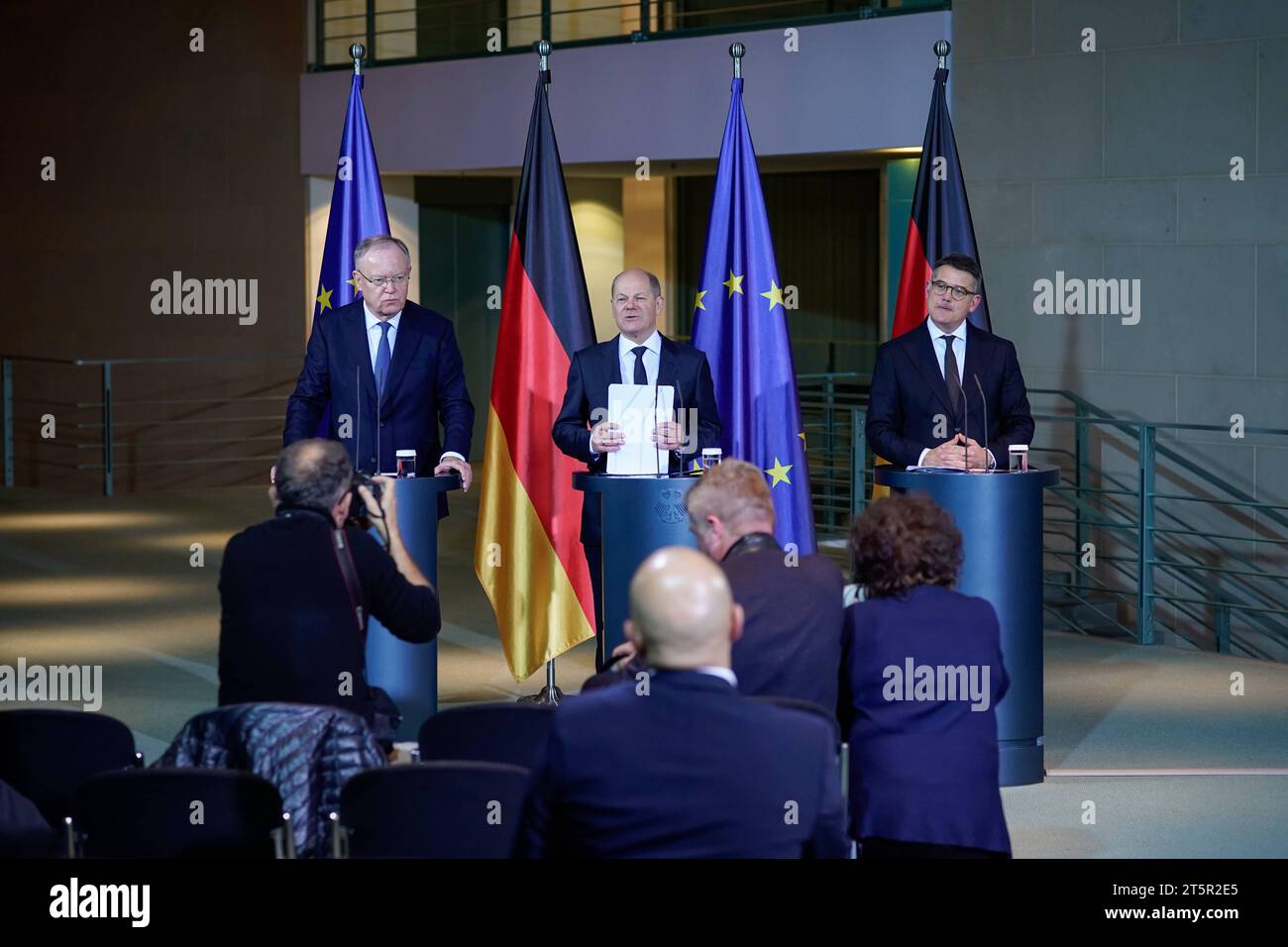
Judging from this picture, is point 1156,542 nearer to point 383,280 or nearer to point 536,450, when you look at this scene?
point 536,450

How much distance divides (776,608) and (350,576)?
0.95m

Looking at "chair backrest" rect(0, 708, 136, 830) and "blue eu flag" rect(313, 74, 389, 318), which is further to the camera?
"blue eu flag" rect(313, 74, 389, 318)

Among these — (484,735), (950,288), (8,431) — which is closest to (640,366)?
(950,288)

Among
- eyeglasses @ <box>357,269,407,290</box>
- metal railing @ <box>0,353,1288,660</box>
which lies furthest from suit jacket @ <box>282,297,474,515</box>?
metal railing @ <box>0,353,1288,660</box>

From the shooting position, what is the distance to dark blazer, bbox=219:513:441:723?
3.73m

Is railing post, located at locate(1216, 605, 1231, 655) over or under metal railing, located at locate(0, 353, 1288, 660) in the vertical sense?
under

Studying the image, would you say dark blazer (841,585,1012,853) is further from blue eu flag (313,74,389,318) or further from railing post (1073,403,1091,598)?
railing post (1073,403,1091,598)

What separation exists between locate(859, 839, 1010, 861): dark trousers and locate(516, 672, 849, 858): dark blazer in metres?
0.80

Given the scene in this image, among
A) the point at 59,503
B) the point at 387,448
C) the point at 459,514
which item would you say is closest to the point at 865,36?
the point at 459,514

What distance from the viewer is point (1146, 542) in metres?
8.23

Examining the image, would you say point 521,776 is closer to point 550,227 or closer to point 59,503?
point 550,227

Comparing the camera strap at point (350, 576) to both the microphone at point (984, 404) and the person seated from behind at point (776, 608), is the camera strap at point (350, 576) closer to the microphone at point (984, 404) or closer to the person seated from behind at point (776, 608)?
the person seated from behind at point (776, 608)

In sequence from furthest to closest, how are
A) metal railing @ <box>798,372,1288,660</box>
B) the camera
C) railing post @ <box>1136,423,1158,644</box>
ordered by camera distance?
metal railing @ <box>798,372,1288,660</box> < railing post @ <box>1136,423,1158,644</box> < the camera

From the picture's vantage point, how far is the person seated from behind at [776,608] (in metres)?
3.55
